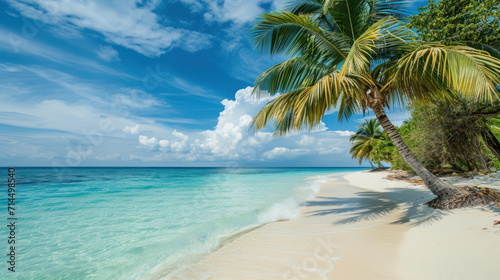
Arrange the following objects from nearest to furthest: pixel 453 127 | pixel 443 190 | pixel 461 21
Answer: pixel 443 190, pixel 461 21, pixel 453 127

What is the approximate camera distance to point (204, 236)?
509 centimetres

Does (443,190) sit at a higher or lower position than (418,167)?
lower

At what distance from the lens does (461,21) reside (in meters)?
6.03

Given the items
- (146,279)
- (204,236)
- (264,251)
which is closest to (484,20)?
(264,251)

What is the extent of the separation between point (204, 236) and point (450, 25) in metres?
8.00

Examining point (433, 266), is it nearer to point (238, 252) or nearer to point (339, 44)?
point (238, 252)

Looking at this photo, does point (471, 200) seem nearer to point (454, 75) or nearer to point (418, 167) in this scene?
point (418, 167)

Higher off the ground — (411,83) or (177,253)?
(411,83)

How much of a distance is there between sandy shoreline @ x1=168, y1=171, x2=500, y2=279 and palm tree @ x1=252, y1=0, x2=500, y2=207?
1689 millimetres

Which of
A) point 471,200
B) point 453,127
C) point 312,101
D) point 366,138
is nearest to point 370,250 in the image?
point 312,101

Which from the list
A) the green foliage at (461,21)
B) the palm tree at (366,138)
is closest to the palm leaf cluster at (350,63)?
the green foliage at (461,21)

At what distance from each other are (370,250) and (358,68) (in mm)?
3363

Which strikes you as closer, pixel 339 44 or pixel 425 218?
pixel 425 218

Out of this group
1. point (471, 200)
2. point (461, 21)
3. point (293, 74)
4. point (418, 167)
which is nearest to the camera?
point (471, 200)
